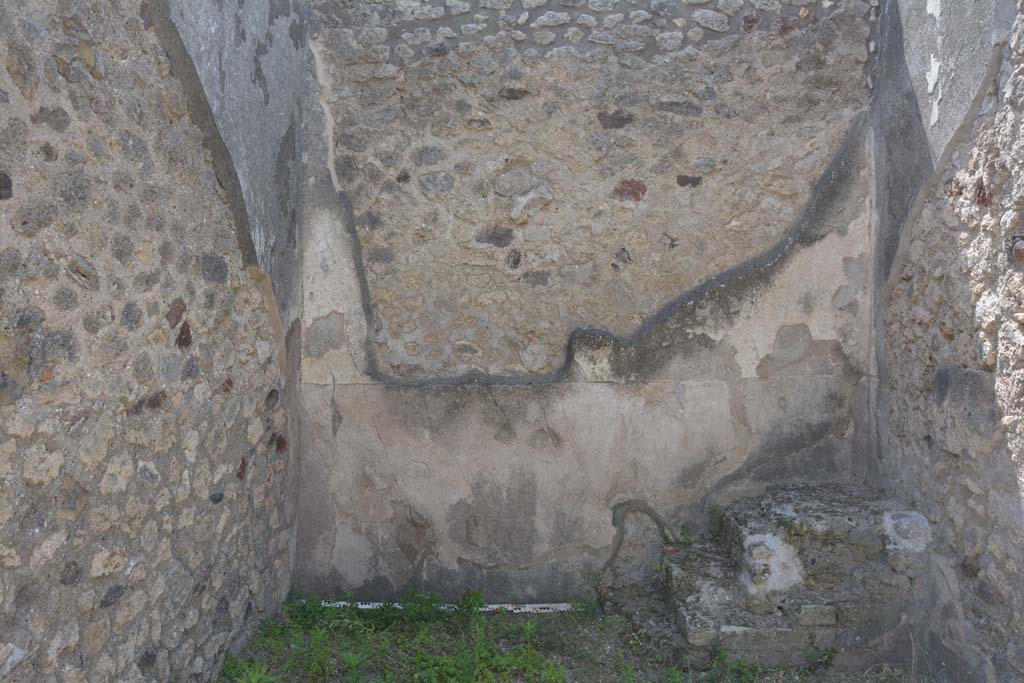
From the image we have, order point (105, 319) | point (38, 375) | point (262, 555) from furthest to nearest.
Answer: point (262, 555) < point (105, 319) < point (38, 375)

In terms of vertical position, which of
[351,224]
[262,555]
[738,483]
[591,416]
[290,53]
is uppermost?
[290,53]

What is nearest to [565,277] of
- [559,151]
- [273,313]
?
[559,151]

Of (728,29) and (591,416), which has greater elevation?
(728,29)

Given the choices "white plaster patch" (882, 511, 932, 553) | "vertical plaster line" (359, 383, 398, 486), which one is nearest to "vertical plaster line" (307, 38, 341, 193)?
"vertical plaster line" (359, 383, 398, 486)

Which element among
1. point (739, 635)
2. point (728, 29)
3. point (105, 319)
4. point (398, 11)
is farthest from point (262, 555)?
point (728, 29)

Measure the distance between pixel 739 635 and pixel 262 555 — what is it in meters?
1.93

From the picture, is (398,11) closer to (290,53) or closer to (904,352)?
(290,53)

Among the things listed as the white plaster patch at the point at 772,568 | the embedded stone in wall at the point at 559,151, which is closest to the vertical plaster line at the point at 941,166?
the embedded stone in wall at the point at 559,151

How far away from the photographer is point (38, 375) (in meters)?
1.99

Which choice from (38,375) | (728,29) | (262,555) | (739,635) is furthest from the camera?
(728,29)

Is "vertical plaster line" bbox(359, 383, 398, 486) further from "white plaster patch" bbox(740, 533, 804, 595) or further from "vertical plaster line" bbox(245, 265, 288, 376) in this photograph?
"white plaster patch" bbox(740, 533, 804, 595)

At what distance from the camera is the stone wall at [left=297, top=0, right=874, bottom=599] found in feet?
11.7

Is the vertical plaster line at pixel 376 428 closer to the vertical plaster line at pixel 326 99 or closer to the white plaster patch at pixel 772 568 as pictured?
the vertical plaster line at pixel 326 99

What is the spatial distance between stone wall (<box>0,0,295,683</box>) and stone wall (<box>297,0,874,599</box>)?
2.27ft
